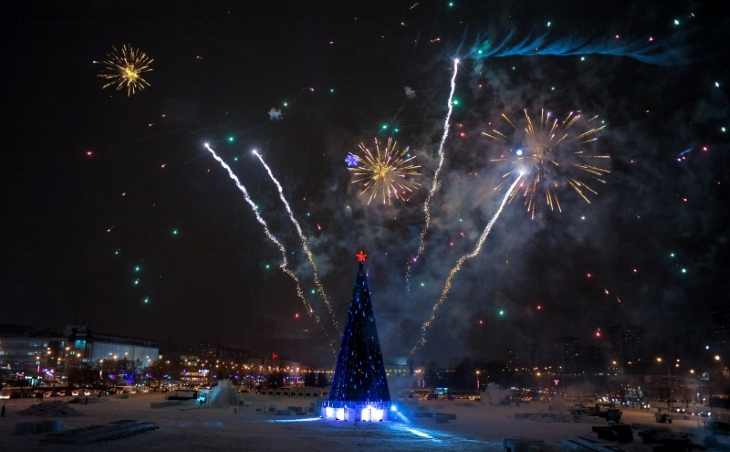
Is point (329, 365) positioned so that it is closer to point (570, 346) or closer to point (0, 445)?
point (570, 346)

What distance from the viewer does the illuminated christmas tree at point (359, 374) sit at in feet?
107

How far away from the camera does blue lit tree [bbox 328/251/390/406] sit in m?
32.9

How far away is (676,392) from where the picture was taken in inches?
3565

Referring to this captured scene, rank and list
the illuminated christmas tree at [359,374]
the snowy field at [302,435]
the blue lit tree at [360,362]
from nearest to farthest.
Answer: the snowy field at [302,435]
the illuminated christmas tree at [359,374]
the blue lit tree at [360,362]

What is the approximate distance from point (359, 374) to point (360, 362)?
68cm

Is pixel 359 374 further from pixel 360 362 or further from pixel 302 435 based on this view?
pixel 302 435

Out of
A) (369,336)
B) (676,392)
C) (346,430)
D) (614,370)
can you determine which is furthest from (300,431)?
(614,370)

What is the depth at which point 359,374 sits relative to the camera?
108 ft

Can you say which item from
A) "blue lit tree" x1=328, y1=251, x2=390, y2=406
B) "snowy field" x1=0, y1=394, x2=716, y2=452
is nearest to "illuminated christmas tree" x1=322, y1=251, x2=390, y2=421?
"blue lit tree" x1=328, y1=251, x2=390, y2=406

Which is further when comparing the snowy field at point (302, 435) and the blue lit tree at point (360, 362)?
the blue lit tree at point (360, 362)

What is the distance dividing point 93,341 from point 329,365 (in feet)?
217

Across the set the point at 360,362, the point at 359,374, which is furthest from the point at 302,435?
the point at 360,362

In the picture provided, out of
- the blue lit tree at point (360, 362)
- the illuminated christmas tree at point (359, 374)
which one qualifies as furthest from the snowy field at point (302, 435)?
the blue lit tree at point (360, 362)

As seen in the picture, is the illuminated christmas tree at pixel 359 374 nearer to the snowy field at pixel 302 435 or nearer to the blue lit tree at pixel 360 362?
the blue lit tree at pixel 360 362
